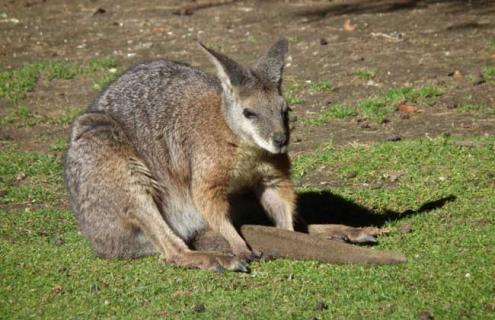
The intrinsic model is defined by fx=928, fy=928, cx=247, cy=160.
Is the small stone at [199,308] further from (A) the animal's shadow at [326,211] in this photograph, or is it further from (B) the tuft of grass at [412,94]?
(B) the tuft of grass at [412,94]

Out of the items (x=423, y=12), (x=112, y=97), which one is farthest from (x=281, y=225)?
(x=423, y=12)

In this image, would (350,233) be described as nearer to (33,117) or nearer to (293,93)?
(293,93)

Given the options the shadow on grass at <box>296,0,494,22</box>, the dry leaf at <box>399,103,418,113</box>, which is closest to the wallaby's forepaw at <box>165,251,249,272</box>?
the dry leaf at <box>399,103,418,113</box>

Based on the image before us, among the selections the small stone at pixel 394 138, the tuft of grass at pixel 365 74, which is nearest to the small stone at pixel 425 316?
Result: the small stone at pixel 394 138

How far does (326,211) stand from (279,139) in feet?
4.61

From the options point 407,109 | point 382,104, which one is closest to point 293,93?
point 382,104

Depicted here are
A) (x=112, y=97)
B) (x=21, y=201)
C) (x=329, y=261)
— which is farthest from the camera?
(x=21, y=201)

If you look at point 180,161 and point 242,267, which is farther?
point 180,161

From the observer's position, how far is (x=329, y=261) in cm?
582

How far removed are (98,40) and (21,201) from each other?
578 centimetres

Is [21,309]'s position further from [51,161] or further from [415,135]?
[415,135]

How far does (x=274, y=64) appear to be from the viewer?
6.20 m

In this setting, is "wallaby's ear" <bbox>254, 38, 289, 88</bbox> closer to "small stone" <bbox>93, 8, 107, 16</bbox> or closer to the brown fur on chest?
the brown fur on chest

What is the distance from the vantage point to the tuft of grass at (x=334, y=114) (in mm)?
9237
